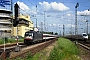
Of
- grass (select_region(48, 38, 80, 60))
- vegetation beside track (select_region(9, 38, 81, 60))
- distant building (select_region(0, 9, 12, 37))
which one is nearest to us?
grass (select_region(48, 38, 80, 60))

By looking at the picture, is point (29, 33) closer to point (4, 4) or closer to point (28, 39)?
point (28, 39)

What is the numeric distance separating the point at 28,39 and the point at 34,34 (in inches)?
91.3

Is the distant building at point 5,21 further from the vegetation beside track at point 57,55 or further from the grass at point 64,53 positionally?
the vegetation beside track at point 57,55

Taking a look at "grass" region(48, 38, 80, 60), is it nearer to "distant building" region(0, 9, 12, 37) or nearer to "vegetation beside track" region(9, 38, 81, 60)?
"vegetation beside track" region(9, 38, 81, 60)

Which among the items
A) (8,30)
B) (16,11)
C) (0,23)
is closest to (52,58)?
(16,11)

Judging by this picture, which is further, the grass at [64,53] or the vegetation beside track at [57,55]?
the vegetation beside track at [57,55]

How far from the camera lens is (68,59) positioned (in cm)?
1816

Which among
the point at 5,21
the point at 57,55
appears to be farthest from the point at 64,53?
the point at 5,21

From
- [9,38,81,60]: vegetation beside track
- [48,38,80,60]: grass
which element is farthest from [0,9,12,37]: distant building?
[9,38,81,60]: vegetation beside track

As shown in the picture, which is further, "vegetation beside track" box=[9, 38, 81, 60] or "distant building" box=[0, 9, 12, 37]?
"distant building" box=[0, 9, 12, 37]

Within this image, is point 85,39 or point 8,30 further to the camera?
point 8,30

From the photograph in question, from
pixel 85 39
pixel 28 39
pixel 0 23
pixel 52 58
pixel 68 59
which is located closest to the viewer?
pixel 52 58

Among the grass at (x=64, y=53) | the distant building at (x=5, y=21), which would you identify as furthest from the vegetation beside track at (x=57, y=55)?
the distant building at (x=5, y=21)

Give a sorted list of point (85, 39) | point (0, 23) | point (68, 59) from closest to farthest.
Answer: point (68, 59), point (85, 39), point (0, 23)
